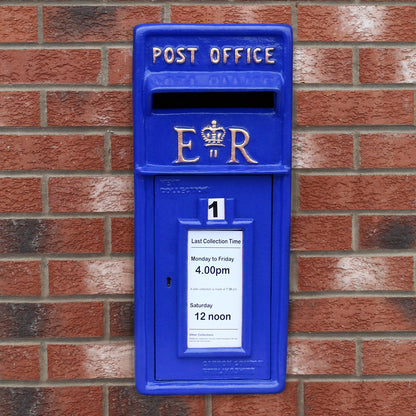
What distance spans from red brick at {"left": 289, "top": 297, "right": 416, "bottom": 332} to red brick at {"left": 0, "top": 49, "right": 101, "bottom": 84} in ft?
2.83

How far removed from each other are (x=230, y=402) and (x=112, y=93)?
36.7 inches

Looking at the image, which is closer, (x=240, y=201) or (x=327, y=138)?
(x=240, y=201)

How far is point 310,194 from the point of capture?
1669 mm

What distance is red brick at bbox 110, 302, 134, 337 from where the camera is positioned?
169 centimetres

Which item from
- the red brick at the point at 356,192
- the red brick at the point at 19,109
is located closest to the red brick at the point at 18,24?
the red brick at the point at 19,109

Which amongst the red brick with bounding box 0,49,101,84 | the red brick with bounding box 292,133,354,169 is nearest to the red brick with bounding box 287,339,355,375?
the red brick with bounding box 292,133,354,169

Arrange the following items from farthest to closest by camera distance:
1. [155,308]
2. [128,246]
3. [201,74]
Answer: [128,246] < [155,308] < [201,74]

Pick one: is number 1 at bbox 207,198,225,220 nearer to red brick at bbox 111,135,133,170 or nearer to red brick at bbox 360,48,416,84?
red brick at bbox 111,135,133,170

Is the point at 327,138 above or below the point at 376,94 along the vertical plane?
below

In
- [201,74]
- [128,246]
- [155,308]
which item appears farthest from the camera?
[128,246]

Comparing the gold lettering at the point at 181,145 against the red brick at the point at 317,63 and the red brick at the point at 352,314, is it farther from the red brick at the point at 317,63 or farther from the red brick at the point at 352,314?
the red brick at the point at 352,314

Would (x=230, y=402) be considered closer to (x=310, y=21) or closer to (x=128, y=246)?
(x=128, y=246)

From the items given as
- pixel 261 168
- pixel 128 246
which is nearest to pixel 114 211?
pixel 128 246

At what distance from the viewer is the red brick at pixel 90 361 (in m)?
1.70
